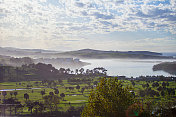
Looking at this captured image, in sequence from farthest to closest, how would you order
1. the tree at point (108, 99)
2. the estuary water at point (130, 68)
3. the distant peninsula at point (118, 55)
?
the distant peninsula at point (118, 55)
the estuary water at point (130, 68)
the tree at point (108, 99)

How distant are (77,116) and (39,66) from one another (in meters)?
44.7

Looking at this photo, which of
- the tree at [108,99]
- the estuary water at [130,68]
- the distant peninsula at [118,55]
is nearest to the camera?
the tree at [108,99]

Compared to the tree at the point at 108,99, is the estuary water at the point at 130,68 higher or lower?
lower

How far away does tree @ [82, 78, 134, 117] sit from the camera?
26.4 ft

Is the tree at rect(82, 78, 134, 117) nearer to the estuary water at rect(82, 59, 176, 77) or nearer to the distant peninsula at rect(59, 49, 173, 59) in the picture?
the estuary water at rect(82, 59, 176, 77)

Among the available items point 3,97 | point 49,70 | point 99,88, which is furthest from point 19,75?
point 99,88

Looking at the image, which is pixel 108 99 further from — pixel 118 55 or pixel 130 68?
pixel 118 55

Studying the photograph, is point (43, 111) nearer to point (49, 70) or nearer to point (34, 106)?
point (34, 106)

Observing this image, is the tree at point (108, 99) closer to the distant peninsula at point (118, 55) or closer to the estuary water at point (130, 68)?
the estuary water at point (130, 68)

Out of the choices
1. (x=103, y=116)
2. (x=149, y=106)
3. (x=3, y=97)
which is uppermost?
(x=149, y=106)

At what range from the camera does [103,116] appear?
7.75m

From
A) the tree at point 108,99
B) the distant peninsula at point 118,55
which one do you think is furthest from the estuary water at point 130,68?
the tree at point 108,99

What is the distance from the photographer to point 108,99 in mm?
8359

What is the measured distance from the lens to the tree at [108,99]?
8.05 m
